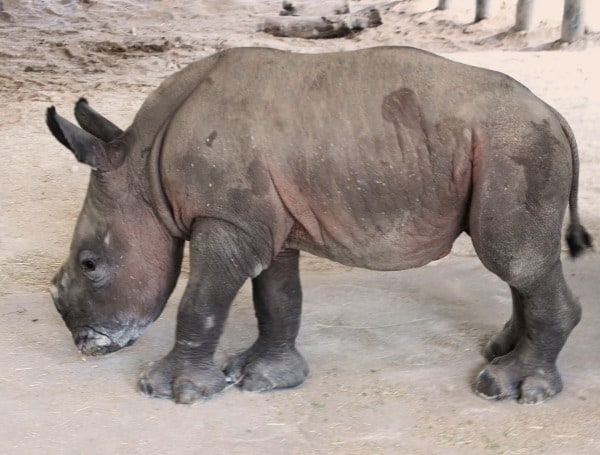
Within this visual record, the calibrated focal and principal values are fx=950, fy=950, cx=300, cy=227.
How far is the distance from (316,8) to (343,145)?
1119cm

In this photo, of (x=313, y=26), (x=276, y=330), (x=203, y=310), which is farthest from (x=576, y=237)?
(x=313, y=26)

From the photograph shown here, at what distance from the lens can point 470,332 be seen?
5.15 m

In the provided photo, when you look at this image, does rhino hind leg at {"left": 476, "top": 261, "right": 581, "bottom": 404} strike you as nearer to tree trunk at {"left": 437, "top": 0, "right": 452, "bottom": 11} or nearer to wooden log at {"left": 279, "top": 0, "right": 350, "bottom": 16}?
wooden log at {"left": 279, "top": 0, "right": 350, "bottom": 16}

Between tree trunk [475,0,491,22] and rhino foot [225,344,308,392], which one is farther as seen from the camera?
tree trunk [475,0,491,22]

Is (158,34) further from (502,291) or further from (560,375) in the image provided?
(560,375)

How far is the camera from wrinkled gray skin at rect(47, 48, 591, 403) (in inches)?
161

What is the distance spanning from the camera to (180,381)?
438 cm

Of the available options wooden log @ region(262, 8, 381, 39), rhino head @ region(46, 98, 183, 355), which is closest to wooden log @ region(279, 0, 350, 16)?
wooden log @ region(262, 8, 381, 39)

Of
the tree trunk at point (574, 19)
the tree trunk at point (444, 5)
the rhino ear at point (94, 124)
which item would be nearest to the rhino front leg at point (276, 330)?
the rhino ear at point (94, 124)

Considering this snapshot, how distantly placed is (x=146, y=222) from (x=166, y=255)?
18 cm

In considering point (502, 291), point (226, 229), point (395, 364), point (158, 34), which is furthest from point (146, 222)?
point (158, 34)

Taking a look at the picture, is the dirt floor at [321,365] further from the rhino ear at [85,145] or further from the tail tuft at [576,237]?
the rhino ear at [85,145]

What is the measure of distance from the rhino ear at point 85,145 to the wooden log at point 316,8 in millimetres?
10708

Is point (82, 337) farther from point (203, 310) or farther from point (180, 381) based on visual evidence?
point (203, 310)
